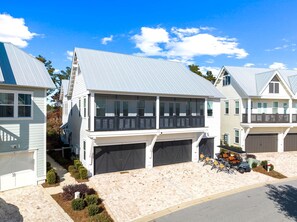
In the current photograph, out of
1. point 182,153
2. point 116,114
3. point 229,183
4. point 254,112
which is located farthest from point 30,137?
point 254,112

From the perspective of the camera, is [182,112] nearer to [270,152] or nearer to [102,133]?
[102,133]

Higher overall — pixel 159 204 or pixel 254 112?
pixel 254 112

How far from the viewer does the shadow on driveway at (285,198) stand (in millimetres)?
12000

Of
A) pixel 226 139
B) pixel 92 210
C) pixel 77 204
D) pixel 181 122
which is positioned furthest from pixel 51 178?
pixel 226 139

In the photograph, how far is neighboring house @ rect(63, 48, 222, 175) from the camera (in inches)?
672

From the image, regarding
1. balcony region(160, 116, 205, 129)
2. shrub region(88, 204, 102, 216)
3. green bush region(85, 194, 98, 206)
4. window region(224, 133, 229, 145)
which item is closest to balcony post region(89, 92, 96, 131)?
green bush region(85, 194, 98, 206)

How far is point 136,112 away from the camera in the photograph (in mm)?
19172

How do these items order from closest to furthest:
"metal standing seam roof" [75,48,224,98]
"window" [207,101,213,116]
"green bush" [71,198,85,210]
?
"green bush" [71,198,85,210], "metal standing seam roof" [75,48,224,98], "window" [207,101,213,116]

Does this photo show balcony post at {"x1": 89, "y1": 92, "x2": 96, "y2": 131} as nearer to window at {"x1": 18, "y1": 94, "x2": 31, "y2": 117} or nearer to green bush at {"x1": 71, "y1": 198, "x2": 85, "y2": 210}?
window at {"x1": 18, "y1": 94, "x2": 31, "y2": 117}

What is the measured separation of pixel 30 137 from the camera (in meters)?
14.8

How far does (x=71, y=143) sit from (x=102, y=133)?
32.3 feet

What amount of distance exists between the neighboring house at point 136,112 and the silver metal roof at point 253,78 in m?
6.12

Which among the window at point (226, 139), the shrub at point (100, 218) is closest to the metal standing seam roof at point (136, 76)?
the window at point (226, 139)

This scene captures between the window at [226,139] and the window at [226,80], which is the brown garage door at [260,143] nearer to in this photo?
the window at [226,139]
